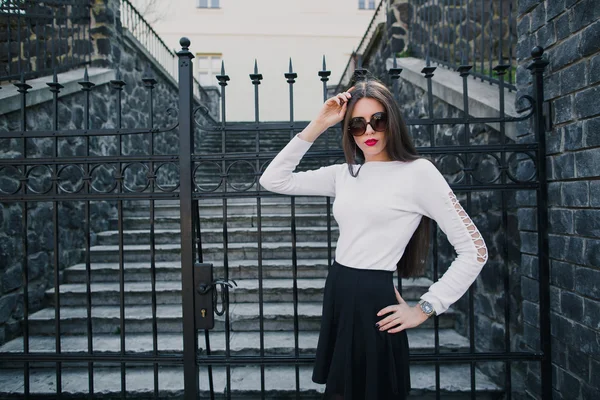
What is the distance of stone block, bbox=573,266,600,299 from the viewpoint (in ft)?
6.37

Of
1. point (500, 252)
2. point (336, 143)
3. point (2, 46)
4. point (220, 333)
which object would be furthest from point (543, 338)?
point (2, 46)

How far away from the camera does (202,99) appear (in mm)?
10742

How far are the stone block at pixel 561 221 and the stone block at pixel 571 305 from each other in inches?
14.4

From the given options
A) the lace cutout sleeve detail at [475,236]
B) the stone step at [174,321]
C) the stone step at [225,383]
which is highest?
the lace cutout sleeve detail at [475,236]

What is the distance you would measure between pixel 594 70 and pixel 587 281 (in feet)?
3.68

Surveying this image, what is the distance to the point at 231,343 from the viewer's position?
318cm

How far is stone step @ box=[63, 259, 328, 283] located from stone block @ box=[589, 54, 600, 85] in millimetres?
2727

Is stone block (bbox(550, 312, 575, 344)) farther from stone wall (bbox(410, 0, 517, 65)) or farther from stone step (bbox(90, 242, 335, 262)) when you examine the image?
stone wall (bbox(410, 0, 517, 65))

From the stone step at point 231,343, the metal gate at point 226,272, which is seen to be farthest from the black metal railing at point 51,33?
the stone step at point 231,343

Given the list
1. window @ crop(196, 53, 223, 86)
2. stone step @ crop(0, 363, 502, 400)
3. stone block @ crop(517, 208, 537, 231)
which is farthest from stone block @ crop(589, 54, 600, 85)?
window @ crop(196, 53, 223, 86)

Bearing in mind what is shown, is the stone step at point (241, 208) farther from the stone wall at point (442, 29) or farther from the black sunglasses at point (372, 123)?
the black sunglasses at point (372, 123)

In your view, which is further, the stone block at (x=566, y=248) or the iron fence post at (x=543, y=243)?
the iron fence post at (x=543, y=243)

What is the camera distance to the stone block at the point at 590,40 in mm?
1915

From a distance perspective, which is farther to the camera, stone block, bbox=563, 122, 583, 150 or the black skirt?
stone block, bbox=563, 122, 583, 150
